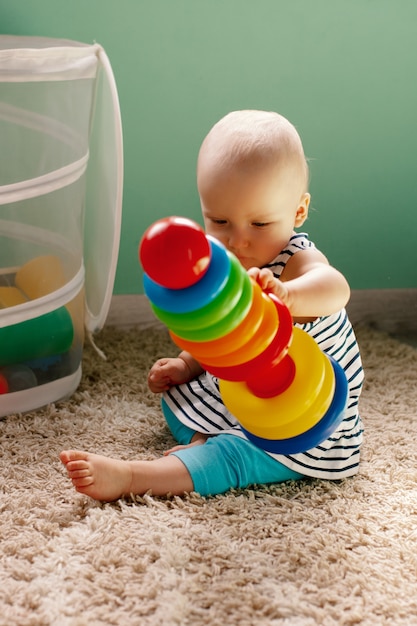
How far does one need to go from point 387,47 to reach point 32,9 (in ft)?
2.39

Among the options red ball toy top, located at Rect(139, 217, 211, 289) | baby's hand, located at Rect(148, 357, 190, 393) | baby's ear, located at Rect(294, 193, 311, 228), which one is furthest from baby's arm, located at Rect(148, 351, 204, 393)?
red ball toy top, located at Rect(139, 217, 211, 289)

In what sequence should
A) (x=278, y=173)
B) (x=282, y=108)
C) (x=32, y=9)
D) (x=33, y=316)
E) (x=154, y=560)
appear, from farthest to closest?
1. (x=282, y=108)
2. (x=32, y=9)
3. (x=33, y=316)
4. (x=278, y=173)
5. (x=154, y=560)

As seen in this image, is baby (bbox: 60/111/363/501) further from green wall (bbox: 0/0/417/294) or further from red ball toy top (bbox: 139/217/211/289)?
green wall (bbox: 0/0/417/294)

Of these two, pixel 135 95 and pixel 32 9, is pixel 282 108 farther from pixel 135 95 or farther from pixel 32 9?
pixel 32 9

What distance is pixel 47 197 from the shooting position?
1180 mm

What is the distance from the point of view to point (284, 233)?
101 cm

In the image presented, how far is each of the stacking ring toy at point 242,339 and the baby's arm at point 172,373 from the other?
0.95 feet

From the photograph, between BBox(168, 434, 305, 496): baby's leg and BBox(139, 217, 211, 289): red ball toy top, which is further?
BBox(168, 434, 305, 496): baby's leg

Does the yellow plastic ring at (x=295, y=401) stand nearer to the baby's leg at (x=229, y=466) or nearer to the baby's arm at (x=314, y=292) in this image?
the baby's arm at (x=314, y=292)

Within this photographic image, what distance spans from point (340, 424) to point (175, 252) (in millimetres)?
475

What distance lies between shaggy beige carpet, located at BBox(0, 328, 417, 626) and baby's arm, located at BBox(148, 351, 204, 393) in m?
0.07

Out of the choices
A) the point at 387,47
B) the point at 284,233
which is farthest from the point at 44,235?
the point at 387,47

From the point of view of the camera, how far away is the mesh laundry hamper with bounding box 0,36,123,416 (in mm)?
1099

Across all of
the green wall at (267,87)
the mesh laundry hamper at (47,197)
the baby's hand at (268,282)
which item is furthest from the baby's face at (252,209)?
the green wall at (267,87)
